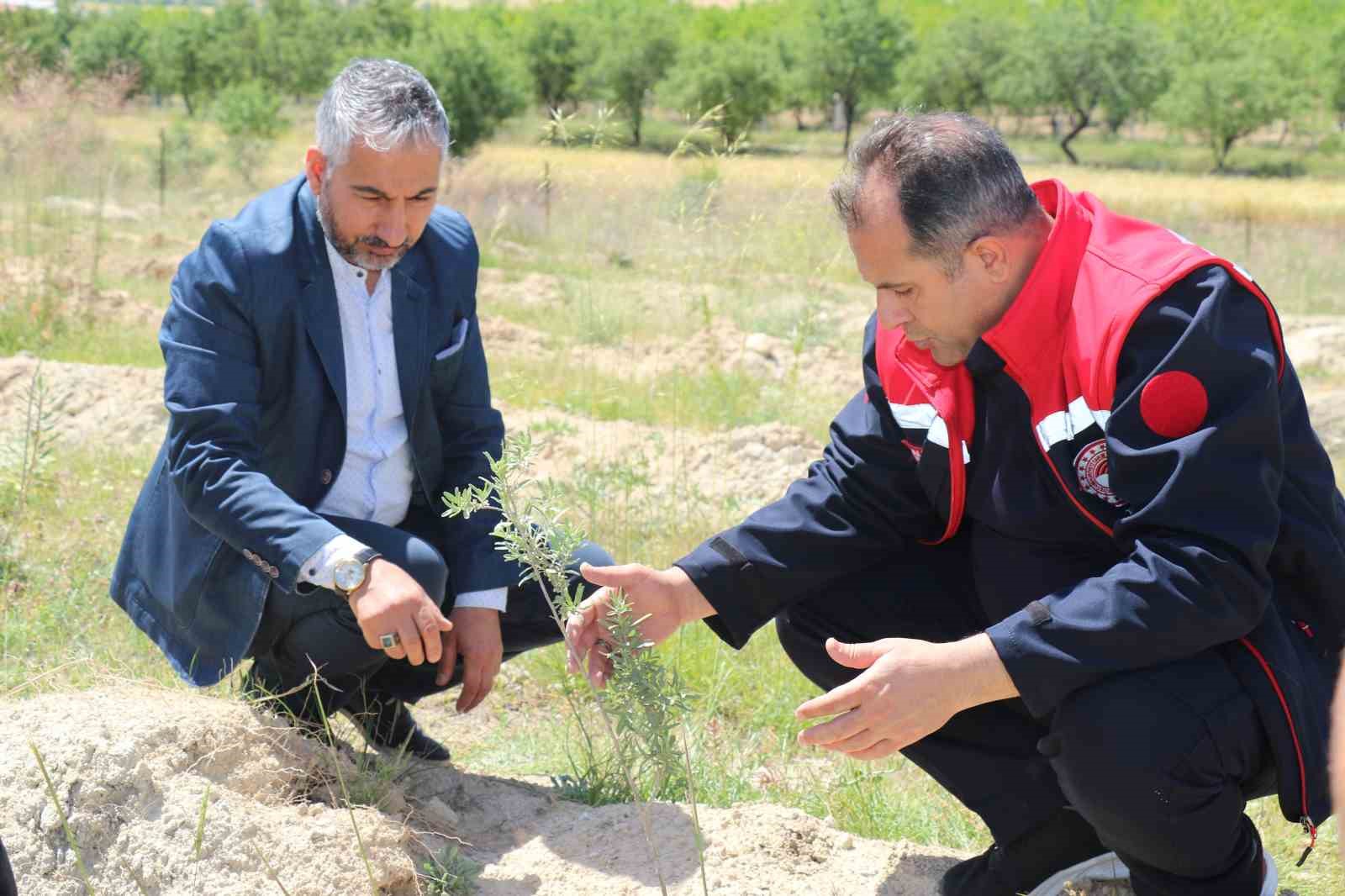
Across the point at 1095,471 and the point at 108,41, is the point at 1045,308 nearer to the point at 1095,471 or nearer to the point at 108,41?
the point at 1095,471

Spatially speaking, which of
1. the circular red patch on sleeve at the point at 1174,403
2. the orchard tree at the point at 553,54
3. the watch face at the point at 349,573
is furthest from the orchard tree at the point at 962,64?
the circular red patch on sleeve at the point at 1174,403

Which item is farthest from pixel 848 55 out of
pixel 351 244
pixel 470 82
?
pixel 351 244

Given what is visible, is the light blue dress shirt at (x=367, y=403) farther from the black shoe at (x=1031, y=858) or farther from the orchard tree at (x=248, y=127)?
the orchard tree at (x=248, y=127)

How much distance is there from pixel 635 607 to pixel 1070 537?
801 mm

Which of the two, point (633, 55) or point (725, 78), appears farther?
point (633, 55)

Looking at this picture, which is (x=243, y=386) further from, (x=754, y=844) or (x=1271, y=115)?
(x=1271, y=115)

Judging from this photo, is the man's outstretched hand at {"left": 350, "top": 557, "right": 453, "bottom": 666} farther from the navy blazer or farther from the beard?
the beard

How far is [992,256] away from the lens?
2182 millimetres

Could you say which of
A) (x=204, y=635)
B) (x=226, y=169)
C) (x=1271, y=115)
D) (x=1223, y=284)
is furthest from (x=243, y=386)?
(x=1271, y=115)

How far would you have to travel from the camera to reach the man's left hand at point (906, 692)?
1.99m

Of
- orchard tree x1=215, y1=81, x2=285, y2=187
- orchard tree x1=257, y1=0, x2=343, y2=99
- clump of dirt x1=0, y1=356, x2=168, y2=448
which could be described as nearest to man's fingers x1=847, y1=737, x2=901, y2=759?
clump of dirt x1=0, y1=356, x2=168, y2=448

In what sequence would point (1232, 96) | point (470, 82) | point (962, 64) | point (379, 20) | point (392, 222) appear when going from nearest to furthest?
1. point (392, 222)
2. point (470, 82)
3. point (1232, 96)
4. point (379, 20)
5. point (962, 64)

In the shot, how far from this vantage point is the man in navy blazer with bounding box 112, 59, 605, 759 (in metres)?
2.51

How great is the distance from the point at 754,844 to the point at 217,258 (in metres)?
1.61
